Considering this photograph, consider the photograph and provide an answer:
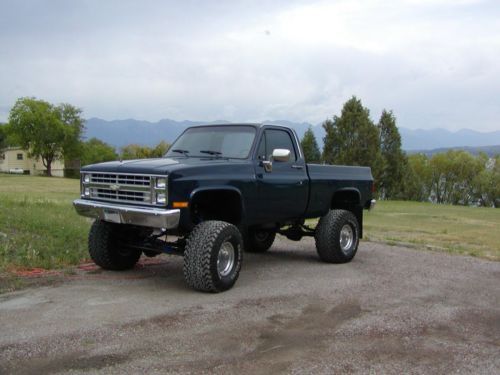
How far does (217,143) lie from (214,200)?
961mm

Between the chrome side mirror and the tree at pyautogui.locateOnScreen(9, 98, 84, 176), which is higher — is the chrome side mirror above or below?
below

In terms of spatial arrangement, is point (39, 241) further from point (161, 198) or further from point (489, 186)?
point (489, 186)

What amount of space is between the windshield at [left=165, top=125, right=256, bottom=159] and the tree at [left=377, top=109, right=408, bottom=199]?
145ft

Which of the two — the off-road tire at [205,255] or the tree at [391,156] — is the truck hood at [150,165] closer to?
the off-road tire at [205,255]

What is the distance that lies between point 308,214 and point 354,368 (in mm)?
4443

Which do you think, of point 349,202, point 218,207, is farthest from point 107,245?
point 349,202

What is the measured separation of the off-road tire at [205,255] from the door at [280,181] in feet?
3.61

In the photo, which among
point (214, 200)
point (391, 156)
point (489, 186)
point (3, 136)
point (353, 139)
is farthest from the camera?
point (3, 136)

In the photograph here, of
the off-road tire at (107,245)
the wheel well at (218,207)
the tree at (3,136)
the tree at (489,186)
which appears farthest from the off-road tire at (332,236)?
the tree at (3,136)

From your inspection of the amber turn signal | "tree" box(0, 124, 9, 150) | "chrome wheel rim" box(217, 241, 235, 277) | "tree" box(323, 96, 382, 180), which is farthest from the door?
"tree" box(0, 124, 9, 150)

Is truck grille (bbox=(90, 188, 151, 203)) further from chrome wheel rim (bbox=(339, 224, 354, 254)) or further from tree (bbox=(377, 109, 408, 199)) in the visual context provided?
tree (bbox=(377, 109, 408, 199))

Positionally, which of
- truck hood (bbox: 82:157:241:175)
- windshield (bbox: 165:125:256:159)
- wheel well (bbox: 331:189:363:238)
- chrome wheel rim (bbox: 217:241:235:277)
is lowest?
chrome wheel rim (bbox: 217:241:235:277)

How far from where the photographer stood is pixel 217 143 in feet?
26.3

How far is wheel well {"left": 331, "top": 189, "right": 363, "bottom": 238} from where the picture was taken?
9.72m
